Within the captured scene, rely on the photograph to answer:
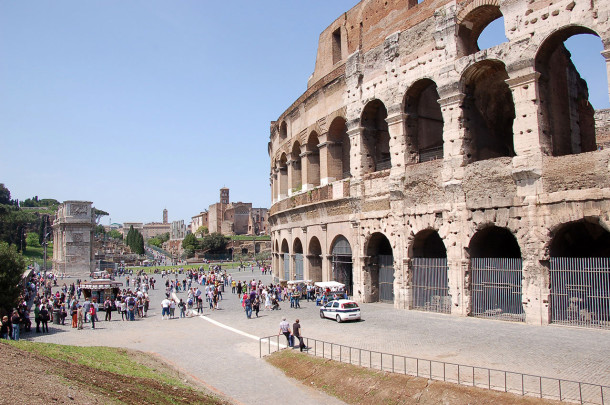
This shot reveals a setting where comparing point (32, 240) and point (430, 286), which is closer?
point (430, 286)

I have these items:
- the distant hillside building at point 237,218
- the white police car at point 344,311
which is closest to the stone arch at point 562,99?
the white police car at point 344,311

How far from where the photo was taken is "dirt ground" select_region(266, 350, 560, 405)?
970 cm

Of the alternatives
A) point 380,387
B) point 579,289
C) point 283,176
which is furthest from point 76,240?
point 579,289

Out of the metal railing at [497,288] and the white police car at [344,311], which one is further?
the white police car at [344,311]

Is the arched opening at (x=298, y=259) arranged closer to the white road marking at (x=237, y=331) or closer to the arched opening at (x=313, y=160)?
the arched opening at (x=313, y=160)

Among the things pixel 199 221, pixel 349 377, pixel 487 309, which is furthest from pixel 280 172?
pixel 199 221

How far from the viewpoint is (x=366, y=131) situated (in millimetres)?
24922

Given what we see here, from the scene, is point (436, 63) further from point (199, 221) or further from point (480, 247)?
point (199, 221)

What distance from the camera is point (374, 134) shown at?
25.4 metres

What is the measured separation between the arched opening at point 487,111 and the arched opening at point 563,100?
186 cm

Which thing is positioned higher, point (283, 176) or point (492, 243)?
point (283, 176)

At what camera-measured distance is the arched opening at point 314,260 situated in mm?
29359

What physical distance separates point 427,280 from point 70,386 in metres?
15.7

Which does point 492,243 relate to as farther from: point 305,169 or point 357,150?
point 305,169
